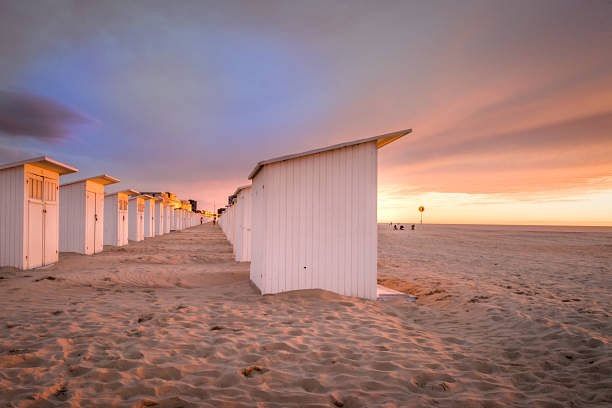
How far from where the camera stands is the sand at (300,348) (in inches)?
129

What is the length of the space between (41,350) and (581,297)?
10293 millimetres

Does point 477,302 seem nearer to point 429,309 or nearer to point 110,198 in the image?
point 429,309

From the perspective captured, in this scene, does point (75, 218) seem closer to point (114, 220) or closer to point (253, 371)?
point (114, 220)

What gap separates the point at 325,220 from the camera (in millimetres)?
7512

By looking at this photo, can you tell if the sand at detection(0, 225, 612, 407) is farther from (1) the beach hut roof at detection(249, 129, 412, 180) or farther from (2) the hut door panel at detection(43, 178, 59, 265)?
(2) the hut door panel at detection(43, 178, 59, 265)

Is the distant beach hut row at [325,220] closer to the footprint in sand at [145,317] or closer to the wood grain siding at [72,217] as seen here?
the footprint in sand at [145,317]

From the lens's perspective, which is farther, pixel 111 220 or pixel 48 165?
pixel 111 220

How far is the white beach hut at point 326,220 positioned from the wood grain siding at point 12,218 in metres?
9.38

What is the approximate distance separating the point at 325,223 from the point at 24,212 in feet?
35.0

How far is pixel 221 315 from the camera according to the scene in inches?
237

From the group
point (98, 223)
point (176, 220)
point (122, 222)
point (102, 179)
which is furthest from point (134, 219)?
point (176, 220)

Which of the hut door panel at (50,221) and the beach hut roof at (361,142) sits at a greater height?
the beach hut roof at (361,142)

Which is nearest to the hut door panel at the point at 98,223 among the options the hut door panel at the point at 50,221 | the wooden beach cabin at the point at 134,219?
the hut door panel at the point at 50,221

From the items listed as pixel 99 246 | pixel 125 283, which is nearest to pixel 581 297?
pixel 125 283
